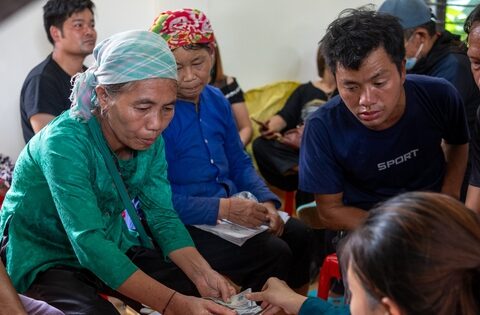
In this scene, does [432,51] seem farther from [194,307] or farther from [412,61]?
[194,307]

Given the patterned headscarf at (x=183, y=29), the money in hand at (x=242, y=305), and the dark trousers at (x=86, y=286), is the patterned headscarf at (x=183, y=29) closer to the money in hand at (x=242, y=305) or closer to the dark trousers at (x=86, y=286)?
the dark trousers at (x=86, y=286)

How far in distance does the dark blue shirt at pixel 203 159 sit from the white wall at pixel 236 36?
1.53 meters

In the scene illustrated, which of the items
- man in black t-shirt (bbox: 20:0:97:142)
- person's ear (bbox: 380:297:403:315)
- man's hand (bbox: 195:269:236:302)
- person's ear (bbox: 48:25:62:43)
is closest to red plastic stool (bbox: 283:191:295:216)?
man in black t-shirt (bbox: 20:0:97:142)

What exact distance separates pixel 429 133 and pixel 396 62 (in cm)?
33

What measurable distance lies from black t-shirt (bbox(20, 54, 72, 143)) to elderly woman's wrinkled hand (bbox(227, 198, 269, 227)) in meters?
1.30

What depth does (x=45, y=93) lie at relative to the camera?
10.1ft

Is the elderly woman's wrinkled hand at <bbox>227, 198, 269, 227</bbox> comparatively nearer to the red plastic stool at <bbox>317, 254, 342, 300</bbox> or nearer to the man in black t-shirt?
the red plastic stool at <bbox>317, 254, 342, 300</bbox>

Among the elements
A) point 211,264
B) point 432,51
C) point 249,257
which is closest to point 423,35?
point 432,51

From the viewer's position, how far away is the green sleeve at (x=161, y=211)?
1.96 m

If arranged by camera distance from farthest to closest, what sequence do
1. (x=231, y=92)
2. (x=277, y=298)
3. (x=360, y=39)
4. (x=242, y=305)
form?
(x=231, y=92) < (x=360, y=39) < (x=242, y=305) < (x=277, y=298)

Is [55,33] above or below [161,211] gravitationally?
above

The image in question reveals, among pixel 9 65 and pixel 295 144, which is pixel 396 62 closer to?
pixel 295 144

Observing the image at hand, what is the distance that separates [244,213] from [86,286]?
2.27 feet

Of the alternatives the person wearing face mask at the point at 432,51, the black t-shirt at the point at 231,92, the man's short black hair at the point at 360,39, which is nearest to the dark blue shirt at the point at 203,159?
the man's short black hair at the point at 360,39
